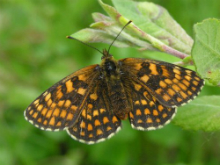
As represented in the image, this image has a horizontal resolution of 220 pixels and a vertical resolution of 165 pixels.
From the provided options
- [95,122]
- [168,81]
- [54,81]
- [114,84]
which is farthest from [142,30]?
[54,81]

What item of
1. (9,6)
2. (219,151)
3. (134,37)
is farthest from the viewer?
(9,6)

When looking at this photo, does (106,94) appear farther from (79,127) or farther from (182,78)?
(182,78)

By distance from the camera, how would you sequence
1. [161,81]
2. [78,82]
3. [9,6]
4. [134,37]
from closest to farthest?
[134,37]
[161,81]
[78,82]
[9,6]

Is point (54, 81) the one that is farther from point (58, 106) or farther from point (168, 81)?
point (168, 81)

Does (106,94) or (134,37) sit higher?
(134,37)

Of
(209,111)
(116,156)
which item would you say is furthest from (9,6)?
(209,111)

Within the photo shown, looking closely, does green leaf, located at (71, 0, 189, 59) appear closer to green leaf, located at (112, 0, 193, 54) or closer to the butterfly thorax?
green leaf, located at (112, 0, 193, 54)

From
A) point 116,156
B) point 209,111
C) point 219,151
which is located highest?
point 209,111

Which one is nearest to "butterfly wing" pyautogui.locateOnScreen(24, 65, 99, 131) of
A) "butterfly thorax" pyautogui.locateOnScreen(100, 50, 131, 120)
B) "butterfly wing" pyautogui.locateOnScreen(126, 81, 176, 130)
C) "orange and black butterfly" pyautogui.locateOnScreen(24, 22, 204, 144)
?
"orange and black butterfly" pyautogui.locateOnScreen(24, 22, 204, 144)
